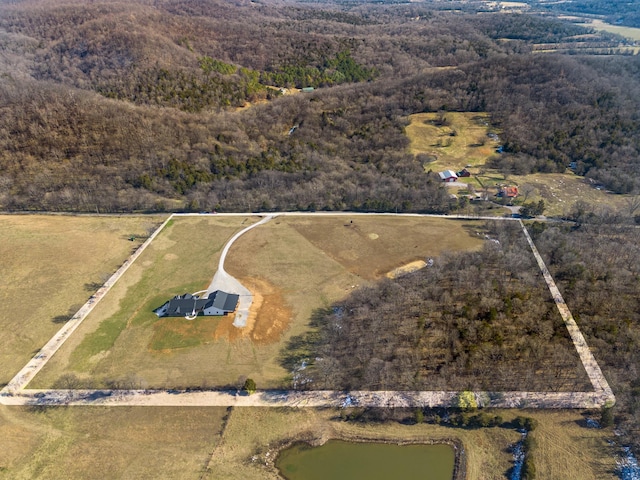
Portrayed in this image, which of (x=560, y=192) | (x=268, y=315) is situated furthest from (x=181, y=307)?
(x=560, y=192)

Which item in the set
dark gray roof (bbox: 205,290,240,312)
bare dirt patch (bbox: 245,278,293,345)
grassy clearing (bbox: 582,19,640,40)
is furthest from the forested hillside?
grassy clearing (bbox: 582,19,640,40)

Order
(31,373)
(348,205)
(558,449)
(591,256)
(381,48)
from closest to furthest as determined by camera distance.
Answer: (558,449), (31,373), (591,256), (348,205), (381,48)

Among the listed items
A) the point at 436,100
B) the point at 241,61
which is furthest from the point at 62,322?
the point at 241,61

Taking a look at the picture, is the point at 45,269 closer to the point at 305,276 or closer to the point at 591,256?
the point at 305,276

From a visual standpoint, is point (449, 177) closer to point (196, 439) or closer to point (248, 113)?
point (248, 113)

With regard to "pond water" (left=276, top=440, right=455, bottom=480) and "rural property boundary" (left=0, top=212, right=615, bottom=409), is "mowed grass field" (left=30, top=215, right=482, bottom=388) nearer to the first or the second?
"rural property boundary" (left=0, top=212, right=615, bottom=409)

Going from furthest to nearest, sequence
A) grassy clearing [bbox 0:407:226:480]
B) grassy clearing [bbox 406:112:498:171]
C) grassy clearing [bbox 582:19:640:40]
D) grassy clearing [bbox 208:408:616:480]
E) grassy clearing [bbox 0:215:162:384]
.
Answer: grassy clearing [bbox 582:19:640:40], grassy clearing [bbox 406:112:498:171], grassy clearing [bbox 0:215:162:384], grassy clearing [bbox 0:407:226:480], grassy clearing [bbox 208:408:616:480]
